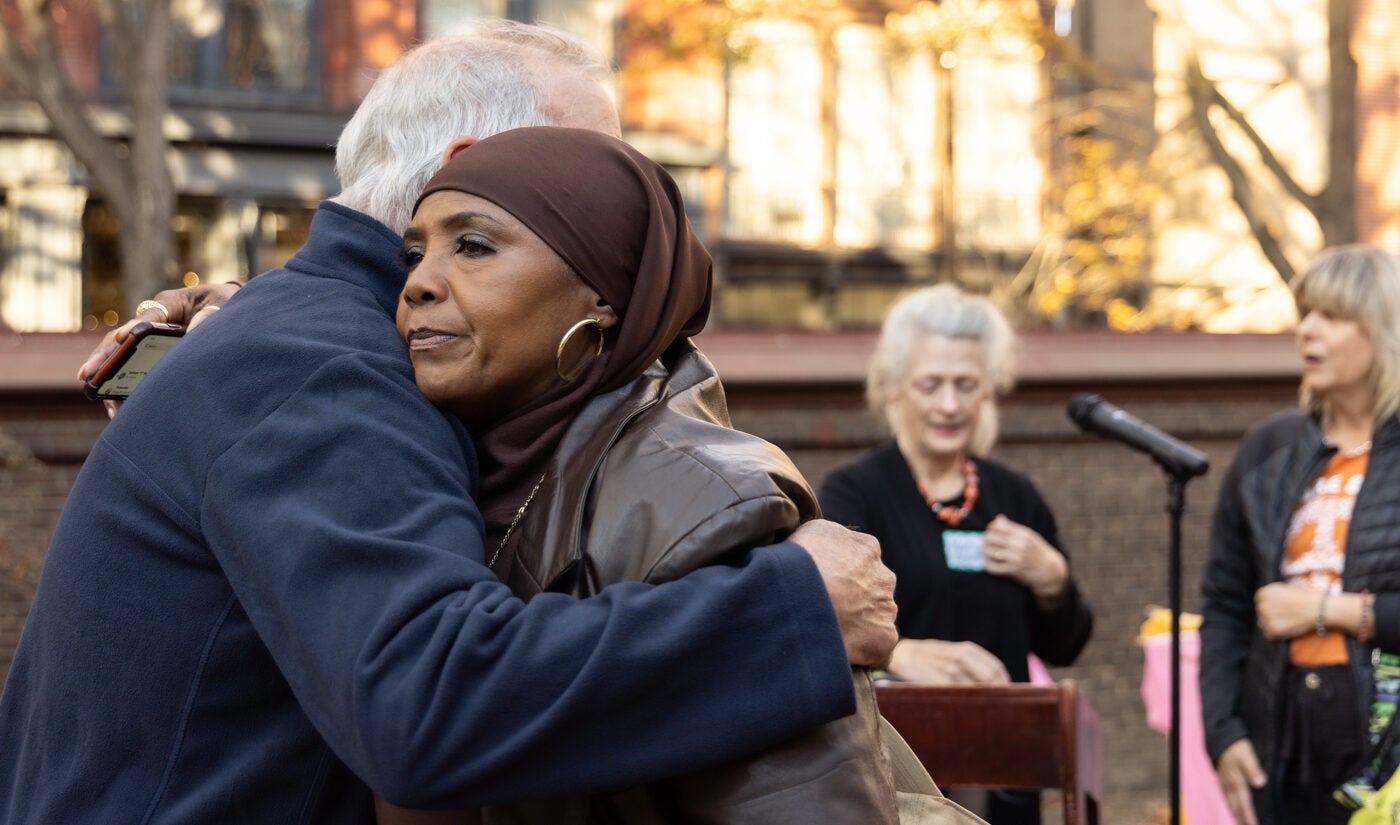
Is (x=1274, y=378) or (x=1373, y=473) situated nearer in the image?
(x=1373, y=473)

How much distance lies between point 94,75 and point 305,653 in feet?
49.8

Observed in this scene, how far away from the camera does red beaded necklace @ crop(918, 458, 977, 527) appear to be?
13.9 feet

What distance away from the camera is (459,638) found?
1.39m

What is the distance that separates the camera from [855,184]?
1825cm

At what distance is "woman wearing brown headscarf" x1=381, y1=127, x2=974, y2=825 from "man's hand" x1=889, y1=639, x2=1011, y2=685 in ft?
6.91

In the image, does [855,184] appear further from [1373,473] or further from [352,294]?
[352,294]

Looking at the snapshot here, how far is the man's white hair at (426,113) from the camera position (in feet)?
A: 6.18

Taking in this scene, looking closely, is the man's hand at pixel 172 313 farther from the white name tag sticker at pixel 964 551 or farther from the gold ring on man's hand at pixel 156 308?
the white name tag sticker at pixel 964 551

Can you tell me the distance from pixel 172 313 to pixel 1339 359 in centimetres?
301

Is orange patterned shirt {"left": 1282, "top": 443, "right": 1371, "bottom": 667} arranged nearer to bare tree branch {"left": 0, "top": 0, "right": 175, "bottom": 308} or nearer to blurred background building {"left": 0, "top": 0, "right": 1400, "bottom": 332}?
bare tree branch {"left": 0, "top": 0, "right": 175, "bottom": 308}

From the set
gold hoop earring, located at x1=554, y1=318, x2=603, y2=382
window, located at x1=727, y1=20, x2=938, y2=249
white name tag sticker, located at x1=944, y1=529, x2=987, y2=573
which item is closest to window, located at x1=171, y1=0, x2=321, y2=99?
window, located at x1=727, y1=20, x2=938, y2=249

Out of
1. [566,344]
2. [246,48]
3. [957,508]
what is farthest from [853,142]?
[566,344]

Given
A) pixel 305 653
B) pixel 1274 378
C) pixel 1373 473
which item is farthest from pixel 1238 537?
pixel 1274 378

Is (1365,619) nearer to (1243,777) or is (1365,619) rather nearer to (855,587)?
(1243,777)
